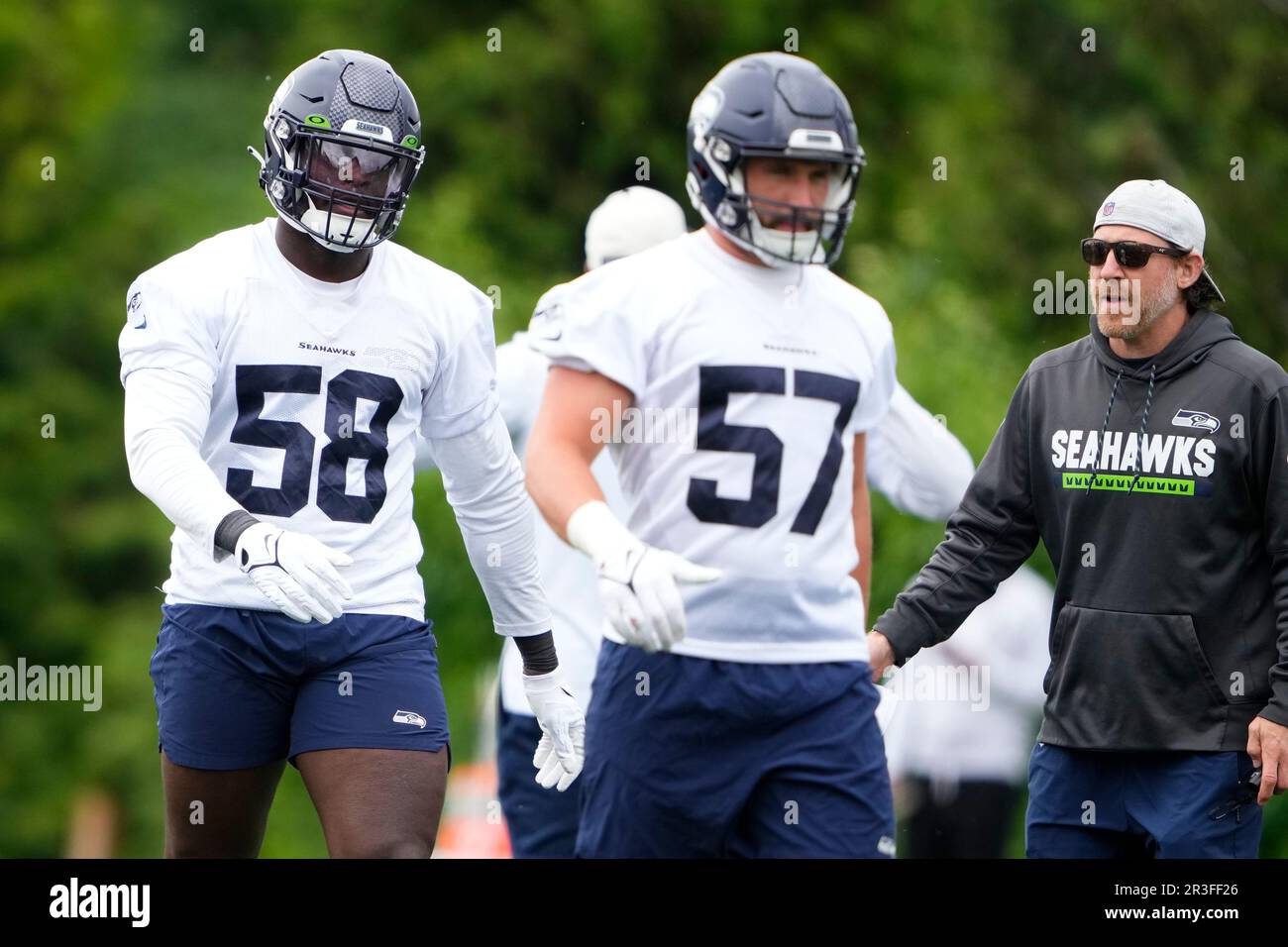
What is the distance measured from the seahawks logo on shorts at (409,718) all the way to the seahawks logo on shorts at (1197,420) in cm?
196

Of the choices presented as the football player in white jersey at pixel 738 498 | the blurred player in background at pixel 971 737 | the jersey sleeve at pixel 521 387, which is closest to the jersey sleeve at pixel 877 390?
the football player in white jersey at pixel 738 498

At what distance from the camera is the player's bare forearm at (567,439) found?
545 centimetres

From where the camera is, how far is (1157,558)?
18.4ft

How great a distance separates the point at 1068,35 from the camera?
1753cm

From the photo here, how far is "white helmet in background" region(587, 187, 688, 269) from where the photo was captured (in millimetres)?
7828

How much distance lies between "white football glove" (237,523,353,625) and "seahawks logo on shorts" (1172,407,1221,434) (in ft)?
6.79

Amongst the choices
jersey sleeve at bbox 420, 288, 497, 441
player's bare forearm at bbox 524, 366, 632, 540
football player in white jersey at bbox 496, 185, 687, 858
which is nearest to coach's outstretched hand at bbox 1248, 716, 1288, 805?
player's bare forearm at bbox 524, 366, 632, 540

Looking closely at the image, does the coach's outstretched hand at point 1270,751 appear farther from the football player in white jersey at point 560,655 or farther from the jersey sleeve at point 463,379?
the football player in white jersey at point 560,655

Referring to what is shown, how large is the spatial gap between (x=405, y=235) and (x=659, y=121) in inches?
117

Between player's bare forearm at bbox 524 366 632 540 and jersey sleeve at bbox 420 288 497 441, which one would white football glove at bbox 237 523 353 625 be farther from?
jersey sleeve at bbox 420 288 497 441
